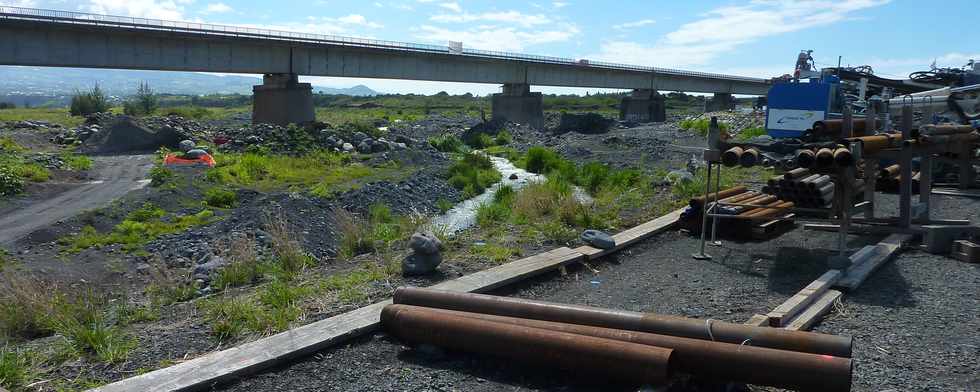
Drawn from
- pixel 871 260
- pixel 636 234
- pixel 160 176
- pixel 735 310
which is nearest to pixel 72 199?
pixel 160 176

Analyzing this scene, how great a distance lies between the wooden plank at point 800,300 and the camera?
6.07 meters

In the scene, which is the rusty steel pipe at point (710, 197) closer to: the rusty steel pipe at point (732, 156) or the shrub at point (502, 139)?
the rusty steel pipe at point (732, 156)

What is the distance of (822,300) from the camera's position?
6.90m

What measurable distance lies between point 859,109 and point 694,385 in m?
19.9

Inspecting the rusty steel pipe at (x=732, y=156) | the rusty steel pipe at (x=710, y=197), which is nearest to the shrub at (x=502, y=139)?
the rusty steel pipe at (x=710, y=197)

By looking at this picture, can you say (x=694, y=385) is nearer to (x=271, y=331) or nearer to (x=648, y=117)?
(x=271, y=331)

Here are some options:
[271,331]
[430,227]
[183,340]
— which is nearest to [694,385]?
[271,331]

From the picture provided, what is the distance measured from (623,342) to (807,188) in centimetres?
538

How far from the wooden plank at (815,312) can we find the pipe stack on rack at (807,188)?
2.34 m

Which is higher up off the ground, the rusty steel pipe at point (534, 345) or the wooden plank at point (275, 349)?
the rusty steel pipe at point (534, 345)

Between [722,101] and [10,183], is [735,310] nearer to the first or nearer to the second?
[10,183]

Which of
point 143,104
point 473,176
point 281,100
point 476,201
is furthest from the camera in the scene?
point 143,104

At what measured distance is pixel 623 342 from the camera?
5.02 metres

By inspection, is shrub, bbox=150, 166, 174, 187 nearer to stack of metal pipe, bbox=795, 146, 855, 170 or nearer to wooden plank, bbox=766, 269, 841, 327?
stack of metal pipe, bbox=795, 146, 855, 170
